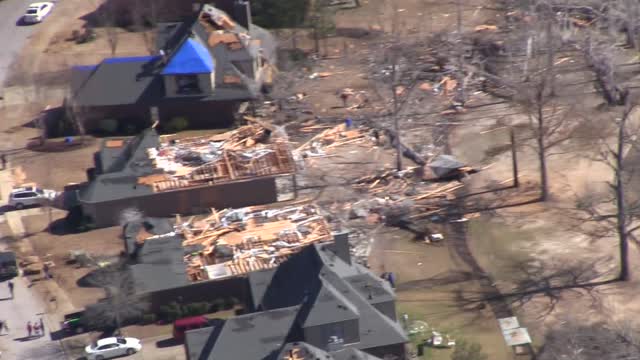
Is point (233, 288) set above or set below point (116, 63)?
below

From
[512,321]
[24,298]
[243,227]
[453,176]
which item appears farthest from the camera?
[453,176]

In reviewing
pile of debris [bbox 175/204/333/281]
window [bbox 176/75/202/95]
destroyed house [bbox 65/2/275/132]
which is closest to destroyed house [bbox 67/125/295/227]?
pile of debris [bbox 175/204/333/281]

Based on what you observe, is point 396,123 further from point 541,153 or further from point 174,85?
point 174,85

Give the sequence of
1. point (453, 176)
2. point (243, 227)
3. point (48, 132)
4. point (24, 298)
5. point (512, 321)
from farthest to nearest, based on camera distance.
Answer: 1. point (48, 132)
2. point (453, 176)
3. point (243, 227)
4. point (24, 298)
5. point (512, 321)

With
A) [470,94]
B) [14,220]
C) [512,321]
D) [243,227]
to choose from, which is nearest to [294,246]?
[243,227]

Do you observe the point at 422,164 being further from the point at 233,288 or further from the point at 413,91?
the point at 233,288

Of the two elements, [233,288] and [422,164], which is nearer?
[233,288]

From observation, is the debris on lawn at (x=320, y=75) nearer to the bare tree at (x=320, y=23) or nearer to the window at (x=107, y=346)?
the bare tree at (x=320, y=23)
